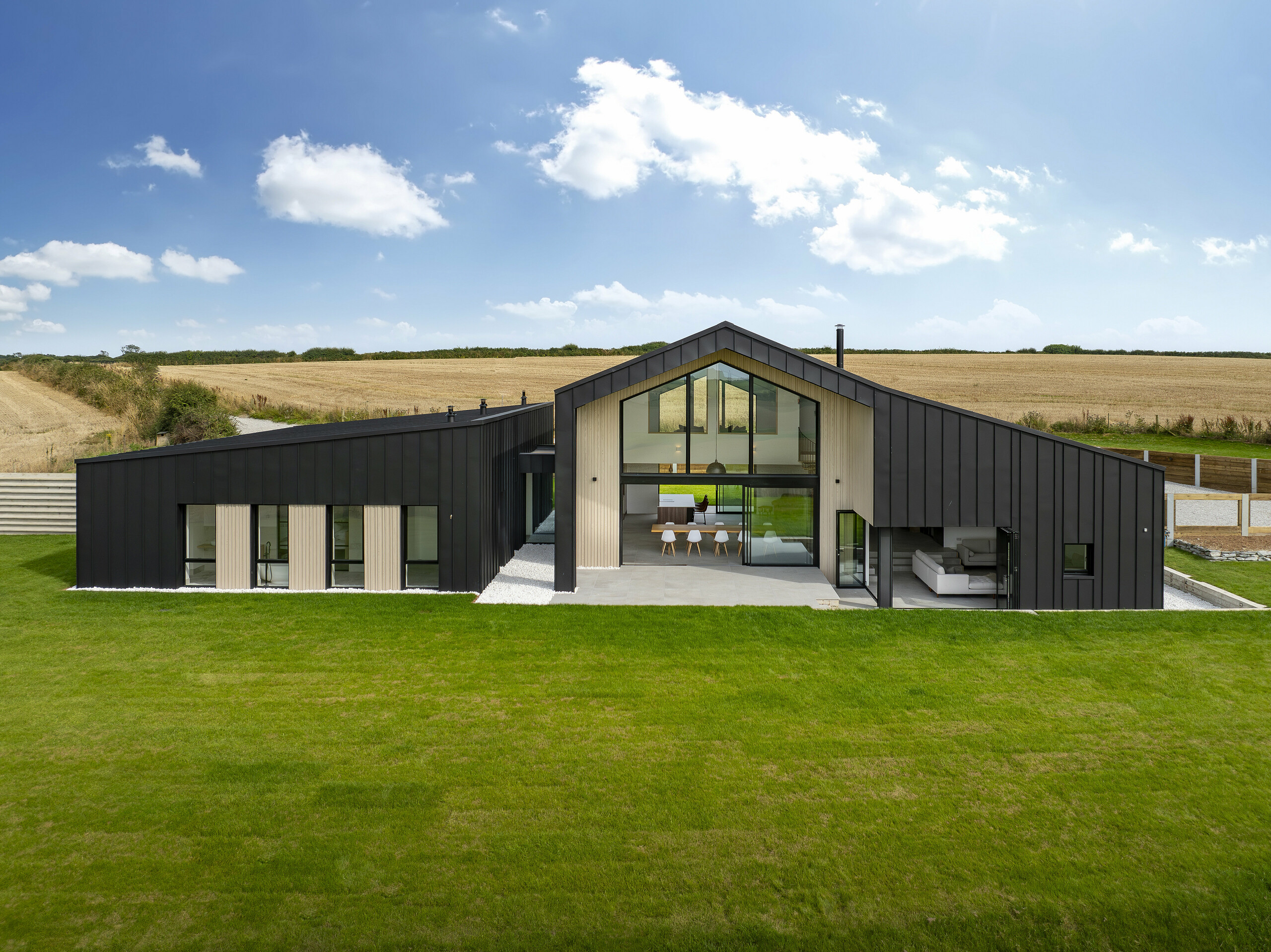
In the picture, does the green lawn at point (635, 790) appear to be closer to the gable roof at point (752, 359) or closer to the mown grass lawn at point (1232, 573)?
the mown grass lawn at point (1232, 573)

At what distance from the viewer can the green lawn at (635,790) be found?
158 inches

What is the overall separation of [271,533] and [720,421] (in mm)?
8496

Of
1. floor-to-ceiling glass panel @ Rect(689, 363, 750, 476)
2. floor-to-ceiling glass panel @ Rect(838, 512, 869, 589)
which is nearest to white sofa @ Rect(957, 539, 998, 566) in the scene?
floor-to-ceiling glass panel @ Rect(838, 512, 869, 589)

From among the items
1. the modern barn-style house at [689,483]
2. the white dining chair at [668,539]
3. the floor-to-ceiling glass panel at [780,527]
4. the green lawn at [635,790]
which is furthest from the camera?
the white dining chair at [668,539]

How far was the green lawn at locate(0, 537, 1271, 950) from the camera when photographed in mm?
4023

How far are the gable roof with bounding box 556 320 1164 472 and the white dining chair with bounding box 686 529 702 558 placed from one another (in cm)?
421

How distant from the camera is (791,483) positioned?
43.8ft

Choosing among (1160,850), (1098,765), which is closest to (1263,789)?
(1098,765)

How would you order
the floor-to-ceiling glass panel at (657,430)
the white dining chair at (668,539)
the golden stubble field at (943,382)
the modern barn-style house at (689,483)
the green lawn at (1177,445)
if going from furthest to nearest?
the golden stubble field at (943,382)
the green lawn at (1177,445)
the white dining chair at (668,539)
the floor-to-ceiling glass panel at (657,430)
the modern barn-style house at (689,483)

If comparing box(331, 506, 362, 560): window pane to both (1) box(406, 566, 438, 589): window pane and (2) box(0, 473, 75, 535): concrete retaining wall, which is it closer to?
(1) box(406, 566, 438, 589): window pane

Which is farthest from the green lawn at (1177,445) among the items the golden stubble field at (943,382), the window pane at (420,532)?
the window pane at (420,532)

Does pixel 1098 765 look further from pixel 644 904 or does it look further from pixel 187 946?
pixel 187 946

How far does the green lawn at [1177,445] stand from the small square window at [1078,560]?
57.6 feet

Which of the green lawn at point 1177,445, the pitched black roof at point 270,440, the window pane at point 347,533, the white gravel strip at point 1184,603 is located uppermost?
the green lawn at point 1177,445
